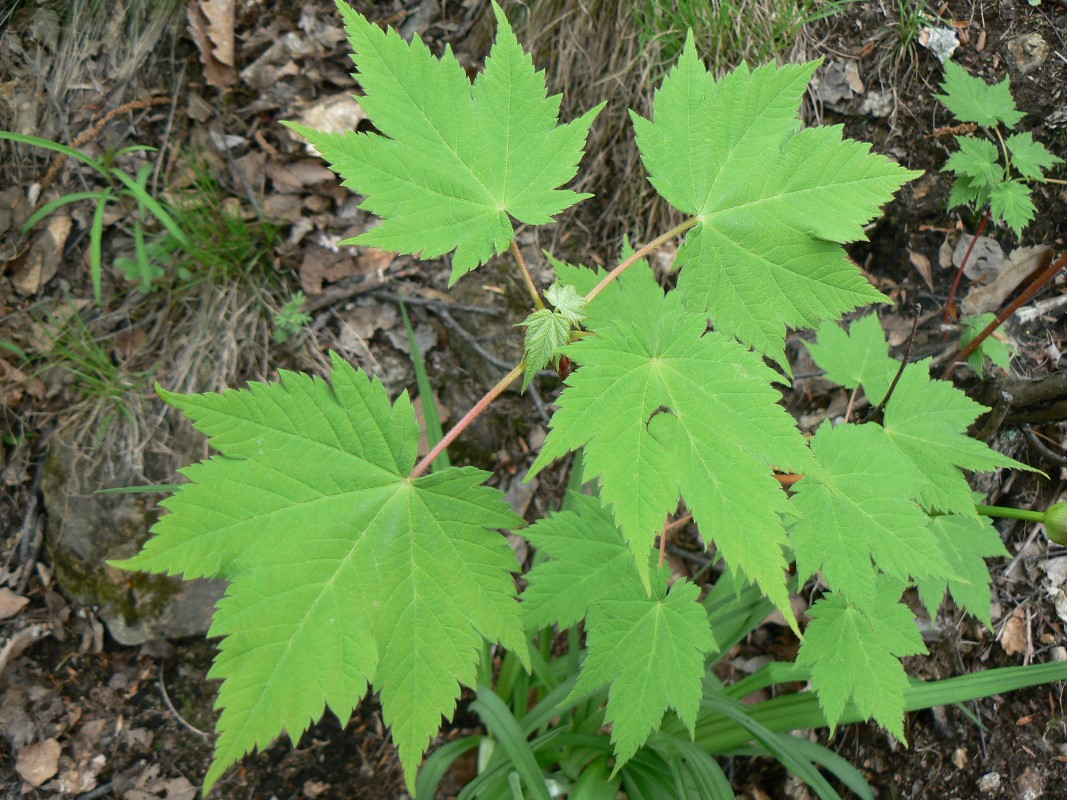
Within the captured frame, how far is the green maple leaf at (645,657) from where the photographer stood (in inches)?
51.8

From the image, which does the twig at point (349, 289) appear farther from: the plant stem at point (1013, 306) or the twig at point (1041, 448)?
the twig at point (1041, 448)

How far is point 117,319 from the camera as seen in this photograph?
275 cm

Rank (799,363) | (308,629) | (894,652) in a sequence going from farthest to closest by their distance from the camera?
(799,363) < (894,652) < (308,629)

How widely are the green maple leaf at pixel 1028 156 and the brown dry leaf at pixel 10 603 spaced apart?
3.74m

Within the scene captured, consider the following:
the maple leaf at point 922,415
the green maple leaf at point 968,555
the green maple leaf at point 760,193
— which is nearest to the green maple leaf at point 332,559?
the green maple leaf at point 760,193

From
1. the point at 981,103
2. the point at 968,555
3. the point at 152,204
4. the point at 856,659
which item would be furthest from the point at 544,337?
the point at 152,204

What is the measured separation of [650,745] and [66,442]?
245 cm

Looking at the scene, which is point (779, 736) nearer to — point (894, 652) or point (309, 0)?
point (894, 652)

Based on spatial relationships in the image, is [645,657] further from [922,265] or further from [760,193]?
[922,265]

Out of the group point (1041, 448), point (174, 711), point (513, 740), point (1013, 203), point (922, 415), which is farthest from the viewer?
point (174, 711)

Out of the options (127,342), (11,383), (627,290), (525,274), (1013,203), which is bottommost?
(11,383)

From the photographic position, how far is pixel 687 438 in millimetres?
1044

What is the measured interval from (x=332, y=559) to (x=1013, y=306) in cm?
171

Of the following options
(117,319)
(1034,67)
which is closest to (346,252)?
(117,319)
